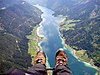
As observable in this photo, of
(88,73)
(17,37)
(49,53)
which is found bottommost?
(88,73)

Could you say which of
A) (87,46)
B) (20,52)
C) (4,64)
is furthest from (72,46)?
(4,64)

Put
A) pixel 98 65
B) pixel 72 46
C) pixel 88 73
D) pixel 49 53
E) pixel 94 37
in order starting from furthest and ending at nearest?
1. pixel 94 37
2. pixel 72 46
3. pixel 49 53
4. pixel 98 65
5. pixel 88 73

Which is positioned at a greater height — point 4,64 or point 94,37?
point 94,37

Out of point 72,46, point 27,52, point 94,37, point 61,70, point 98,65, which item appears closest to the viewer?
point 61,70

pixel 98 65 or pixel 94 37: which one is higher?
pixel 94 37

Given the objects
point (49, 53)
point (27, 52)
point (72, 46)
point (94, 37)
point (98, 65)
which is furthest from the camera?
point (94, 37)

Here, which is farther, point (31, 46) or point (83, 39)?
point (83, 39)

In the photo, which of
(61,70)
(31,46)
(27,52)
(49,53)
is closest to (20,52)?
(27,52)

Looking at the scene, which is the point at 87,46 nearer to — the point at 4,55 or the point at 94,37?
the point at 94,37

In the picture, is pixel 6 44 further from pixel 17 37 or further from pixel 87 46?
pixel 87 46
